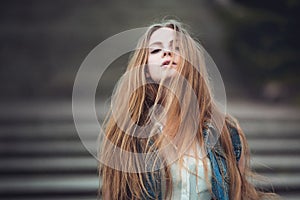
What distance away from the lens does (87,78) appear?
36.6 feet

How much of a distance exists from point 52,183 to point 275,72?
6197mm

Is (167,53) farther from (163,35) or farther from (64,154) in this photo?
(64,154)

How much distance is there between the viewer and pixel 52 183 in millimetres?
6188

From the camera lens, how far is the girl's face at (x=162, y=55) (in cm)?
198

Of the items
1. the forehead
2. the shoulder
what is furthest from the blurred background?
the forehead

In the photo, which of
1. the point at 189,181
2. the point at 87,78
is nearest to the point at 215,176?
→ the point at 189,181

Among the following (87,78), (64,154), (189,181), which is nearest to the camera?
(189,181)

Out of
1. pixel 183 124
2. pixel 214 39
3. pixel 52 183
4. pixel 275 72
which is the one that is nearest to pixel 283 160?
pixel 52 183

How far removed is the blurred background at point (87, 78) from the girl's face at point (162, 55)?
256 centimetres

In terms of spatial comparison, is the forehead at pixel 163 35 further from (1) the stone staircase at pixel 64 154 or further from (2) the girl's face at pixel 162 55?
(1) the stone staircase at pixel 64 154

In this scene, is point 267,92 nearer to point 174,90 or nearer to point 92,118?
point 92,118

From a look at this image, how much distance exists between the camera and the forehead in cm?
205

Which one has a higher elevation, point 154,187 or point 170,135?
point 170,135

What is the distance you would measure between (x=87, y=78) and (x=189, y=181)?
30.6 ft
